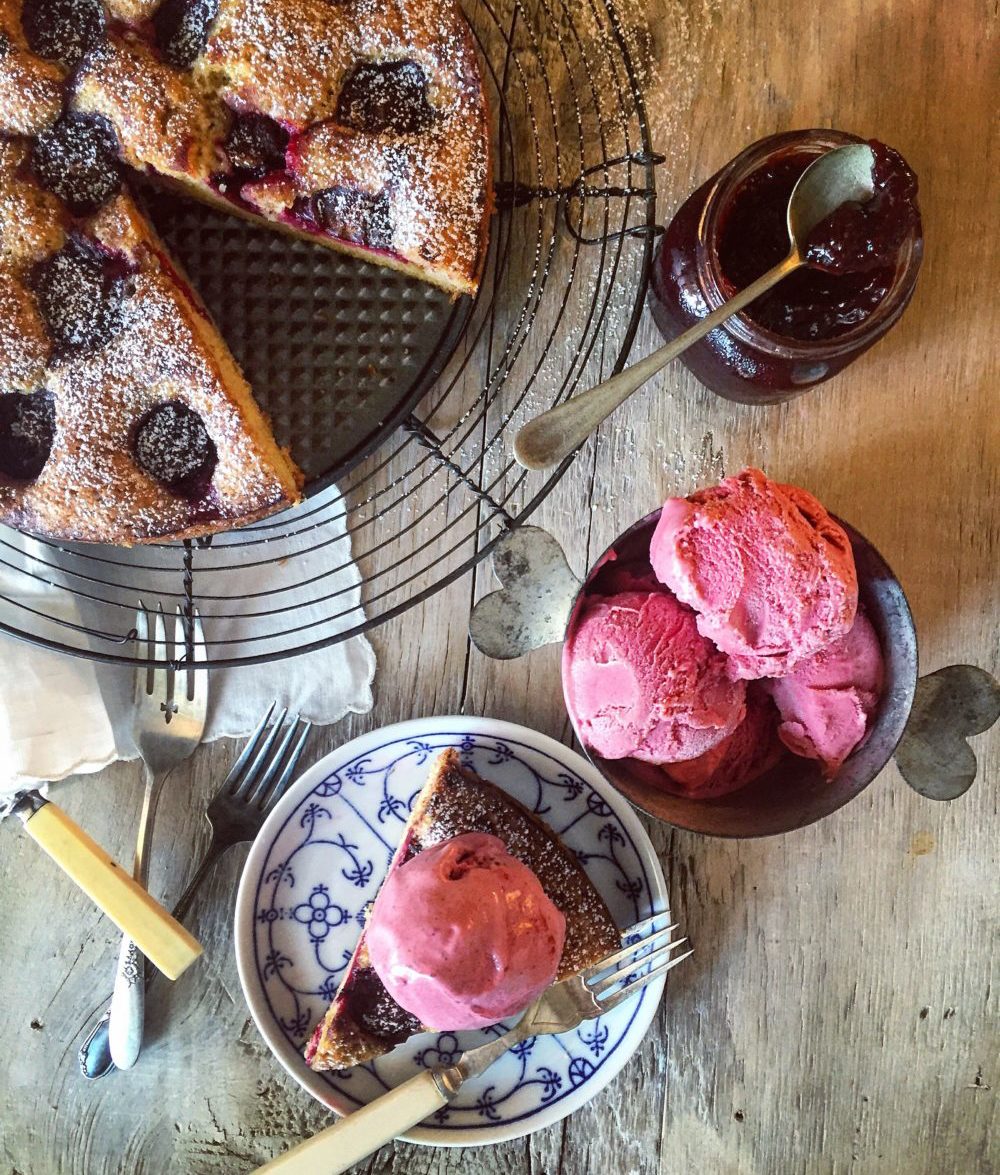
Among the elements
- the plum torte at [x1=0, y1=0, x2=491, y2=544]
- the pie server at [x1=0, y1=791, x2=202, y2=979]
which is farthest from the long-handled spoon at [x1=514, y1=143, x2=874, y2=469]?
the pie server at [x1=0, y1=791, x2=202, y2=979]

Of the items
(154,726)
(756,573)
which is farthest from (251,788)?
(756,573)

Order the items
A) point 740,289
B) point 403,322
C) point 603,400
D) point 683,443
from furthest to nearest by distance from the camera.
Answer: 1. point 683,443
2. point 403,322
3. point 740,289
4. point 603,400

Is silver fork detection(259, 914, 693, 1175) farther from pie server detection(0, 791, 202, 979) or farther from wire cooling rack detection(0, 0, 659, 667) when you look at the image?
wire cooling rack detection(0, 0, 659, 667)

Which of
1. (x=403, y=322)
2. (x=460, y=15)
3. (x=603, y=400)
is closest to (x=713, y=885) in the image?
(x=603, y=400)

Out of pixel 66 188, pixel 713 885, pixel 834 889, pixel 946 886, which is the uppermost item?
pixel 66 188

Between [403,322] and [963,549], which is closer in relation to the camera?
[403,322]

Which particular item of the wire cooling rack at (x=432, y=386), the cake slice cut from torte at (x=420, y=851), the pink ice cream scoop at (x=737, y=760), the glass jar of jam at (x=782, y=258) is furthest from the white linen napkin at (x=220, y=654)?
the glass jar of jam at (x=782, y=258)

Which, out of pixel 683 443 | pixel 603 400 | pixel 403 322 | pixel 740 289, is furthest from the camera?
pixel 683 443

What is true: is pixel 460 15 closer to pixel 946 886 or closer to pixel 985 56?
pixel 985 56
